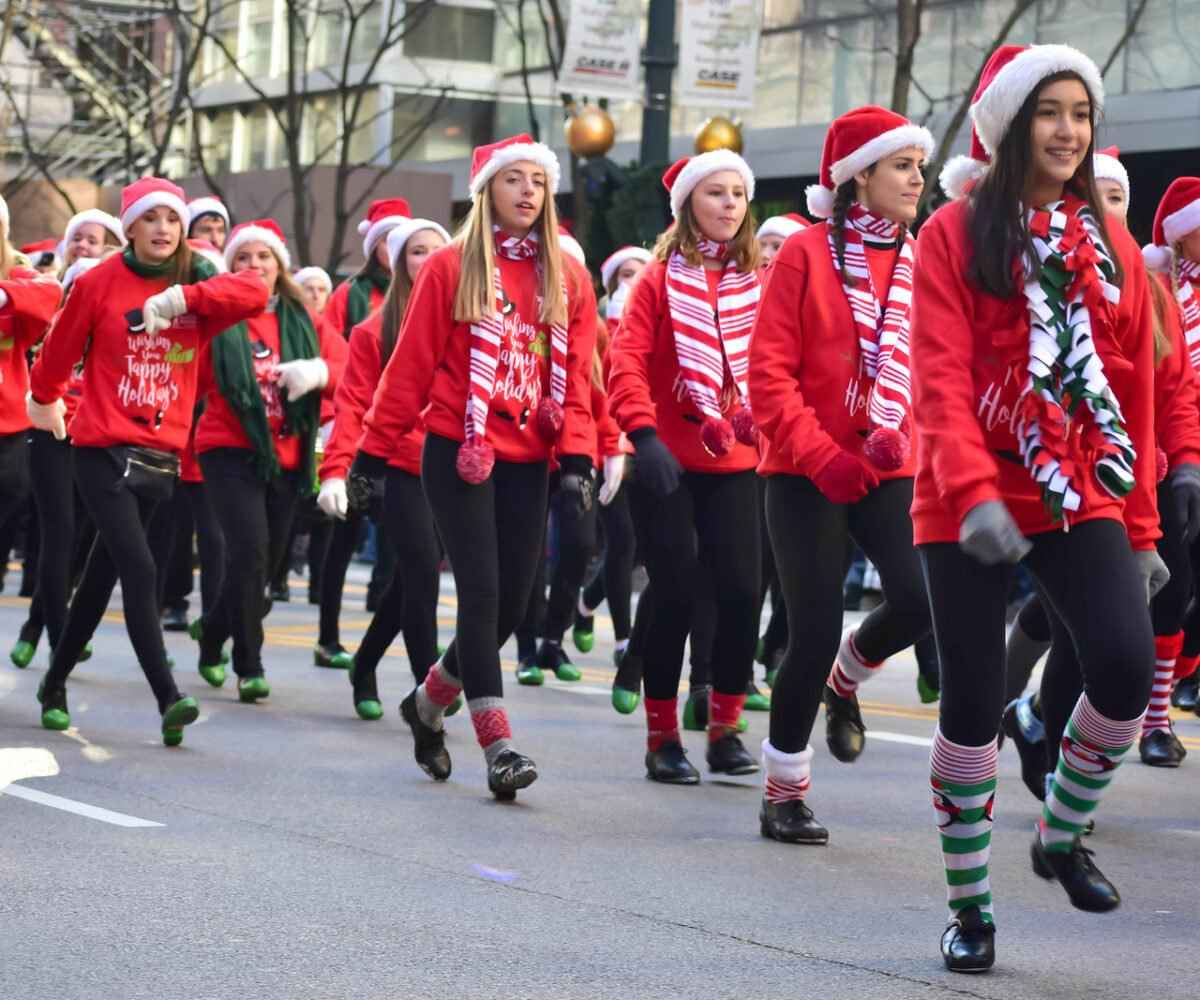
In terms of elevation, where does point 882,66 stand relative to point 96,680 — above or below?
above

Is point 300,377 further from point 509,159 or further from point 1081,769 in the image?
point 1081,769

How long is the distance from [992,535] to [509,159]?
3470 mm

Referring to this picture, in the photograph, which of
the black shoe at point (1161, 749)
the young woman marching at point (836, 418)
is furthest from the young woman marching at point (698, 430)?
the black shoe at point (1161, 749)

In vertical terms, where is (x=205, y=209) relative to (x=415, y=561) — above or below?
above

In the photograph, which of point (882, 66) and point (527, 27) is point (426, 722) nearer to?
point (882, 66)

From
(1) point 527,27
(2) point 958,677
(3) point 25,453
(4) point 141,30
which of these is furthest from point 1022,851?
(4) point 141,30

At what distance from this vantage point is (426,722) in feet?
26.9

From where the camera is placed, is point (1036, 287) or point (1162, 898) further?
point (1162, 898)

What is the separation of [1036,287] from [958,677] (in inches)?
33.1

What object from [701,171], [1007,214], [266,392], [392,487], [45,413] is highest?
[1007,214]

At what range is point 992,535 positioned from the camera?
4.91m

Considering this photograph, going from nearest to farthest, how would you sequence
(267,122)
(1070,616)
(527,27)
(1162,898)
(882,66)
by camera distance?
(1070,616)
(1162,898)
(882,66)
(527,27)
(267,122)

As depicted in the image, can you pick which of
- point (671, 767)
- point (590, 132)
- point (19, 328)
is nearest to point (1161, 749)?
point (671, 767)

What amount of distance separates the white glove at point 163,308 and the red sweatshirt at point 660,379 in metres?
1.65
